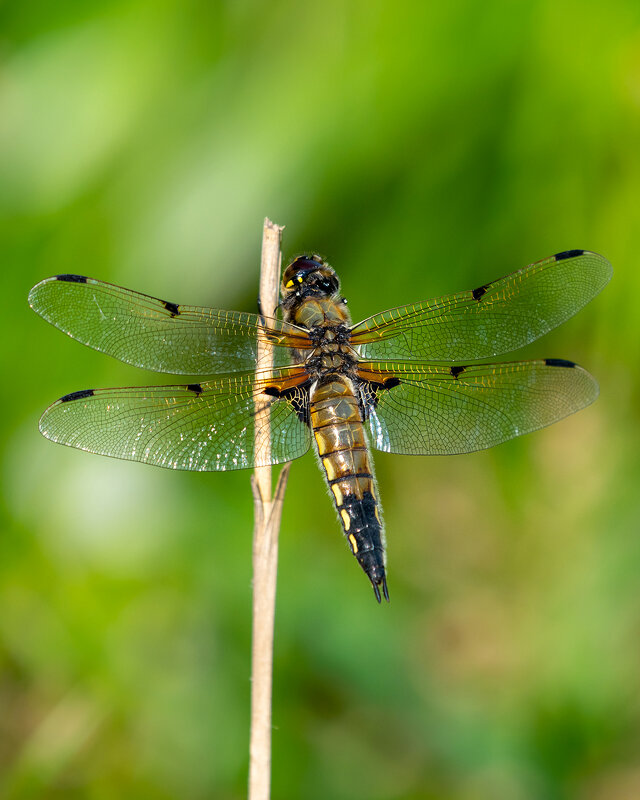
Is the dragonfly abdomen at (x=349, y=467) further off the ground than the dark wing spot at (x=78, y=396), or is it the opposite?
the dark wing spot at (x=78, y=396)

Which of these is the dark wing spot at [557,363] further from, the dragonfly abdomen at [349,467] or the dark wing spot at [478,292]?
the dragonfly abdomen at [349,467]

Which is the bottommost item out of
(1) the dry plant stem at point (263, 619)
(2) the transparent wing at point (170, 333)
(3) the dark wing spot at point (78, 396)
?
(1) the dry plant stem at point (263, 619)

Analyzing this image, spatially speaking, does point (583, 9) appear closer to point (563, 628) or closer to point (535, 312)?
point (535, 312)

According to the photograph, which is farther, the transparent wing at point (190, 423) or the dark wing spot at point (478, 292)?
the dark wing spot at point (478, 292)

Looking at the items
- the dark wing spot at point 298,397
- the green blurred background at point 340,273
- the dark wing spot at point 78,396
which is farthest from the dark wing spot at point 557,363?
the dark wing spot at point 78,396

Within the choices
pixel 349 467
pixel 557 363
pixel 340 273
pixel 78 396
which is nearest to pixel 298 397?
pixel 349 467

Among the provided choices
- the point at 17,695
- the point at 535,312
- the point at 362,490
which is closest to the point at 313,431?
the point at 362,490

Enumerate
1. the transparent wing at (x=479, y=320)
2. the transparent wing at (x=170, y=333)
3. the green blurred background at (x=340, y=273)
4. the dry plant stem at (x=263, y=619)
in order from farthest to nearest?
the green blurred background at (x=340, y=273)
the transparent wing at (x=479, y=320)
the transparent wing at (x=170, y=333)
the dry plant stem at (x=263, y=619)

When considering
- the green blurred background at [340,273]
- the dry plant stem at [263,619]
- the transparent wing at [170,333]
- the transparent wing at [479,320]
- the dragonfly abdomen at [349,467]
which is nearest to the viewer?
the dry plant stem at [263,619]
